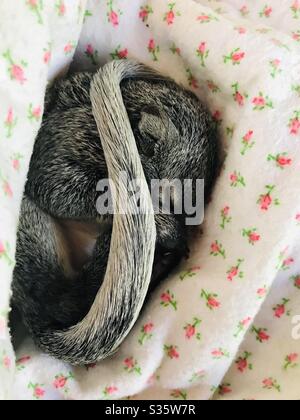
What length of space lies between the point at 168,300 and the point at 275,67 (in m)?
0.46

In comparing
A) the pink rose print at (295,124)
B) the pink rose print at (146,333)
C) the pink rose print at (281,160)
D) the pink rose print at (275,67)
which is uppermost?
the pink rose print at (275,67)

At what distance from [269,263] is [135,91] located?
417mm

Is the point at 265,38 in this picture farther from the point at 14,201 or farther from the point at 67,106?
the point at 14,201

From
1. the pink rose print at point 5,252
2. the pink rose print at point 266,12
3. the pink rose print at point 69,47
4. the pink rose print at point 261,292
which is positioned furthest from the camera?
the pink rose print at point 266,12

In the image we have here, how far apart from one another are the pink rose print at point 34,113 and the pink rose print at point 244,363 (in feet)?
1.90

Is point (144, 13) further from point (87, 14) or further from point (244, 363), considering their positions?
point (244, 363)

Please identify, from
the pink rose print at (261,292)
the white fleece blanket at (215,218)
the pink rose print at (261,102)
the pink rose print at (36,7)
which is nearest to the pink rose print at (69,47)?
the white fleece blanket at (215,218)

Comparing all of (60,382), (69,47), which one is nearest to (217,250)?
(60,382)

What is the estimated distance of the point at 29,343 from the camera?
91 centimetres

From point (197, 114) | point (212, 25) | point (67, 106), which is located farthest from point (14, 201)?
point (212, 25)

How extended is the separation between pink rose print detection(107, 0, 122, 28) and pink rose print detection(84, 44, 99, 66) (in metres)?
0.07

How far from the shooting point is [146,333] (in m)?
0.88

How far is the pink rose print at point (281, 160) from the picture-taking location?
0.84 m

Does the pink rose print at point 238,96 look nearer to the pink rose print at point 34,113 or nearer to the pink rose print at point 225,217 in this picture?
the pink rose print at point 225,217
